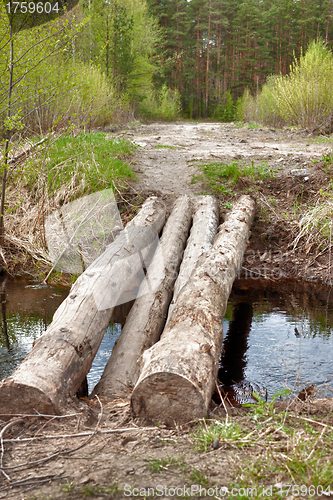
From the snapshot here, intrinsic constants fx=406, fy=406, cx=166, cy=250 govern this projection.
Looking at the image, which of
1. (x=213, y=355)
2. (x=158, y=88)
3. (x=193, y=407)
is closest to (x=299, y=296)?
(x=213, y=355)

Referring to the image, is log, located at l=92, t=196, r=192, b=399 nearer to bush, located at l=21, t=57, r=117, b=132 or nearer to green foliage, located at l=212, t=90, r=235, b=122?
bush, located at l=21, t=57, r=117, b=132

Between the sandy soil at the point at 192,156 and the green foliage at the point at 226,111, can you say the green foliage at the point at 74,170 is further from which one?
the green foliage at the point at 226,111

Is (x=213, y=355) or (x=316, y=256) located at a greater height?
(x=213, y=355)

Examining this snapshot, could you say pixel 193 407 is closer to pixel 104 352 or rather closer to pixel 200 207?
pixel 104 352

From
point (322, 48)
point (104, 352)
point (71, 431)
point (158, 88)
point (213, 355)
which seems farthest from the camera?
point (158, 88)

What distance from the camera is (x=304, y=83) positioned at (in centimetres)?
1384

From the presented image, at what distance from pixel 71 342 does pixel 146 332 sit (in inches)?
35.7

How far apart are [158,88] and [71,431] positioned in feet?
108

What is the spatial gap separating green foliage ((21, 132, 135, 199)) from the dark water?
1.89m

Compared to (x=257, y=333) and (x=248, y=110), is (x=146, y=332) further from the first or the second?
(x=248, y=110)

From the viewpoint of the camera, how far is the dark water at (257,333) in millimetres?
3525

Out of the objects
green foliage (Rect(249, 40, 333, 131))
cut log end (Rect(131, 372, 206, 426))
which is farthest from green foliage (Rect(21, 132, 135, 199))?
green foliage (Rect(249, 40, 333, 131))

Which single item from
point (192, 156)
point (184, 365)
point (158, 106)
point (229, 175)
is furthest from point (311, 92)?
point (158, 106)

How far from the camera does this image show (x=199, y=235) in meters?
5.61
